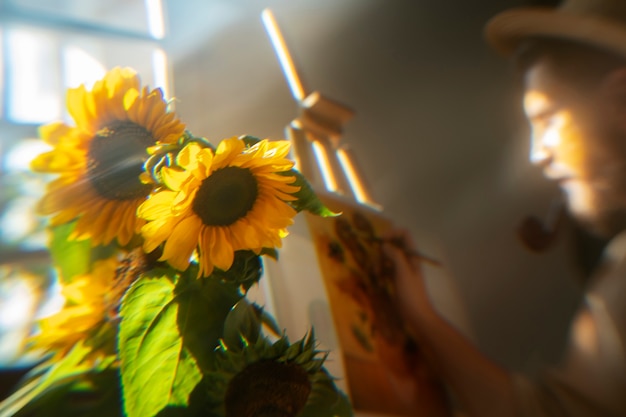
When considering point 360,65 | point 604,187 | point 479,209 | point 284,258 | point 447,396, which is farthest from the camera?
point 360,65

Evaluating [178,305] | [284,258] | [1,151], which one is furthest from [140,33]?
[178,305]

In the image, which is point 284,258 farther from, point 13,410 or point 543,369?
point 543,369

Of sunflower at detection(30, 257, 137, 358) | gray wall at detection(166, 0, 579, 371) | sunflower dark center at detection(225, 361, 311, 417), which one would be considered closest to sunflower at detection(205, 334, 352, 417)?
sunflower dark center at detection(225, 361, 311, 417)

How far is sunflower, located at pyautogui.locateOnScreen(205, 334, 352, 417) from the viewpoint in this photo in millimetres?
301

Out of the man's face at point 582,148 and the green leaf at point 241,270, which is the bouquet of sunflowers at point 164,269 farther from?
the man's face at point 582,148

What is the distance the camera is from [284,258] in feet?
1.71

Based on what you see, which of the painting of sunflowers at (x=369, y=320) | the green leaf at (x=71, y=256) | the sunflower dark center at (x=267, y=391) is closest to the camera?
the sunflower dark center at (x=267, y=391)

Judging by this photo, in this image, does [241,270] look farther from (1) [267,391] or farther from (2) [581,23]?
(2) [581,23]

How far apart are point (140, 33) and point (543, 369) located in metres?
0.65

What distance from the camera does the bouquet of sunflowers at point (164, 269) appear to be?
0.32 m

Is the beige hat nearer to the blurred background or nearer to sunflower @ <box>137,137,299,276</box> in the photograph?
the blurred background

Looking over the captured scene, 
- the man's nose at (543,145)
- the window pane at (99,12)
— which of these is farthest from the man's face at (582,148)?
the window pane at (99,12)

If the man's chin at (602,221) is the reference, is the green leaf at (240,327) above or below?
below

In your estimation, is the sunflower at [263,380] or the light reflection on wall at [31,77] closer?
the sunflower at [263,380]
